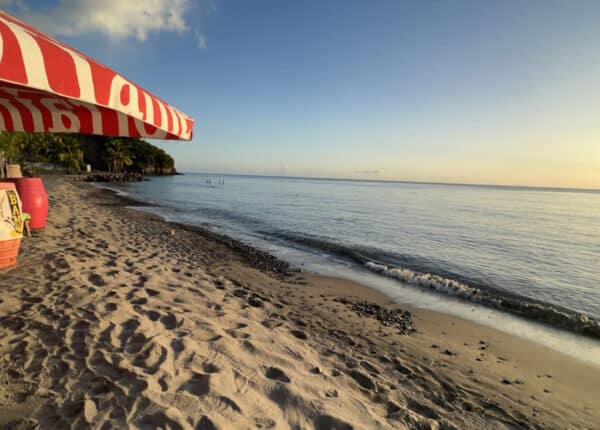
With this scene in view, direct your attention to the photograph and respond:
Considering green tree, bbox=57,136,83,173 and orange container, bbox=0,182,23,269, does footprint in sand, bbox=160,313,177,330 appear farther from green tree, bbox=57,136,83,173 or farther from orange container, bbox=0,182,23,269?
green tree, bbox=57,136,83,173

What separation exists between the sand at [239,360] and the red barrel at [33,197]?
4.12ft

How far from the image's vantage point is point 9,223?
14.3ft

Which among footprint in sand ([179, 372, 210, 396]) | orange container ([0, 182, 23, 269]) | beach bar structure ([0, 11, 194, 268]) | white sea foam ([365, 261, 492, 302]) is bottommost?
white sea foam ([365, 261, 492, 302])

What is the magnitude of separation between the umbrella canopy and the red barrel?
334cm

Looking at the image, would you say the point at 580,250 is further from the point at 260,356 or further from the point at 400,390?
the point at 260,356

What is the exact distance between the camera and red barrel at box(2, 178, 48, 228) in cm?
655

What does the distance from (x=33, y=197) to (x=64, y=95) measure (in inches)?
283

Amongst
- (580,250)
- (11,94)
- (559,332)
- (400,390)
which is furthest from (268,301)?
(580,250)

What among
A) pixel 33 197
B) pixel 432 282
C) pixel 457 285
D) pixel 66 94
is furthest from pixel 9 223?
pixel 457 285

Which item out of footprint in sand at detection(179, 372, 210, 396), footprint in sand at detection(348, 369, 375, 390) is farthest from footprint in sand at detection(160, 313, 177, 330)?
footprint in sand at detection(348, 369, 375, 390)

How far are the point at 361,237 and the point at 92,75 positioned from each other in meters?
13.6

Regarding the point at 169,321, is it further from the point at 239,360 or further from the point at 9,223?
the point at 9,223

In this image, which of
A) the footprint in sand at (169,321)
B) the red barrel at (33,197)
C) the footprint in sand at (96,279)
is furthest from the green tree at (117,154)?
the footprint in sand at (169,321)

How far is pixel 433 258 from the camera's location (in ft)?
36.6
